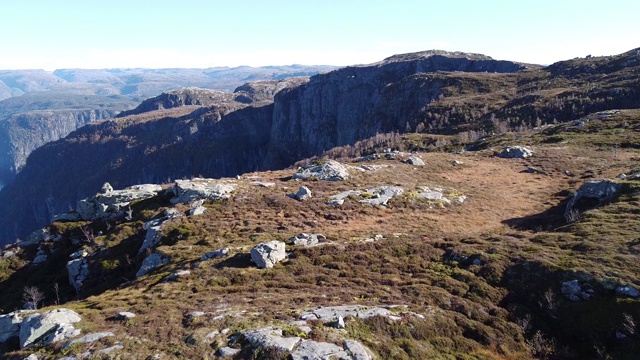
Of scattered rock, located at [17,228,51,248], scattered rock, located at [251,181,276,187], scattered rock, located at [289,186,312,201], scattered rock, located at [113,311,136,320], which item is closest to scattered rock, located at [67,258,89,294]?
scattered rock, located at [17,228,51,248]

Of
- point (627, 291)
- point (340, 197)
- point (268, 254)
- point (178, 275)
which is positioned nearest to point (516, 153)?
point (340, 197)

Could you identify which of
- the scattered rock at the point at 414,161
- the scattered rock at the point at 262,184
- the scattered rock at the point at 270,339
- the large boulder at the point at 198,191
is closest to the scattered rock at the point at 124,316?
the scattered rock at the point at 270,339

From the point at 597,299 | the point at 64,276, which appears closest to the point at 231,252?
the point at 64,276

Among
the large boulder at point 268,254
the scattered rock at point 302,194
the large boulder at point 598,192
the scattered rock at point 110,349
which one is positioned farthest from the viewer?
the scattered rock at point 302,194

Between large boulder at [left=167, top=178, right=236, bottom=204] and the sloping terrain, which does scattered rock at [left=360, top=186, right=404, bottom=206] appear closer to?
the sloping terrain

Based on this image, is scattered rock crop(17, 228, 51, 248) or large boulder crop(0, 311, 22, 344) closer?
large boulder crop(0, 311, 22, 344)

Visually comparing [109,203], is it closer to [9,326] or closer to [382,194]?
[9,326]

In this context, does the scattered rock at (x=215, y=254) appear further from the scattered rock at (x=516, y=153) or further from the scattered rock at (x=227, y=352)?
the scattered rock at (x=516, y=153)
